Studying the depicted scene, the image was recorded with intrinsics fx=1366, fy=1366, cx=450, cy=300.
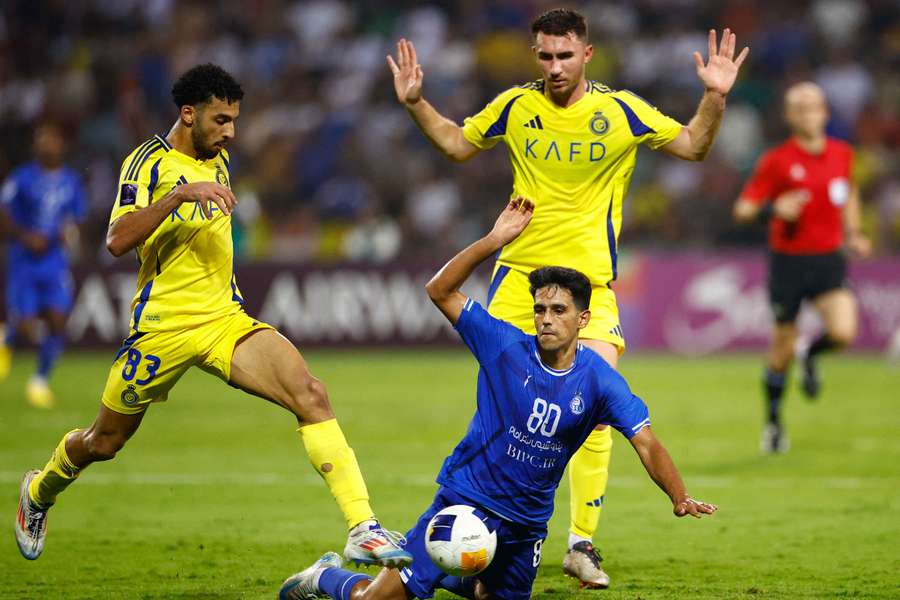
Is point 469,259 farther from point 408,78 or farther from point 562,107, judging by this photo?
point 408,78

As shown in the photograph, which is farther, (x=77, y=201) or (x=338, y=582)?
(x=77, y=201)

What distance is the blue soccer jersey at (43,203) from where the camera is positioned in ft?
49.0

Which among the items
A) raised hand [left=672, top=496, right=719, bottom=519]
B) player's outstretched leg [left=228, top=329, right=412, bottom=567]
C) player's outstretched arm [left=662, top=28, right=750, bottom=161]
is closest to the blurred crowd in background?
player's outstretched arm [left=662, top=28, right=750, bottom=161]

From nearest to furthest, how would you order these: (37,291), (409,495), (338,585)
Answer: (338,585) → (409,495) → (37,291)

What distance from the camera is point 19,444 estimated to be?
11.9 metres

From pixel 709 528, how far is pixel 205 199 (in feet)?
13.2

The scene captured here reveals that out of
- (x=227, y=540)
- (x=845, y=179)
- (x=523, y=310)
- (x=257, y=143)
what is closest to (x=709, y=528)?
(x=523, y=310)

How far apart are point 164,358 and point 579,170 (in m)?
2.42

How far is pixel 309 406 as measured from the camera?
6.81 metres

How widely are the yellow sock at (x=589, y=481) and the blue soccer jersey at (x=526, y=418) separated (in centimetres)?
86

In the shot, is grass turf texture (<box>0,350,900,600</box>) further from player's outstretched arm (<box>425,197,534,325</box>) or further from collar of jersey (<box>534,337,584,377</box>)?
player's outstretched arm (<box>425,197,534,325</box>)

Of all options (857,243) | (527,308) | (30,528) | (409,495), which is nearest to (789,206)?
(857,243)

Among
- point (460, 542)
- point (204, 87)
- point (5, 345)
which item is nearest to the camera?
point (460, 542)

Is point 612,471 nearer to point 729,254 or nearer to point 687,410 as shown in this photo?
point 687,410
